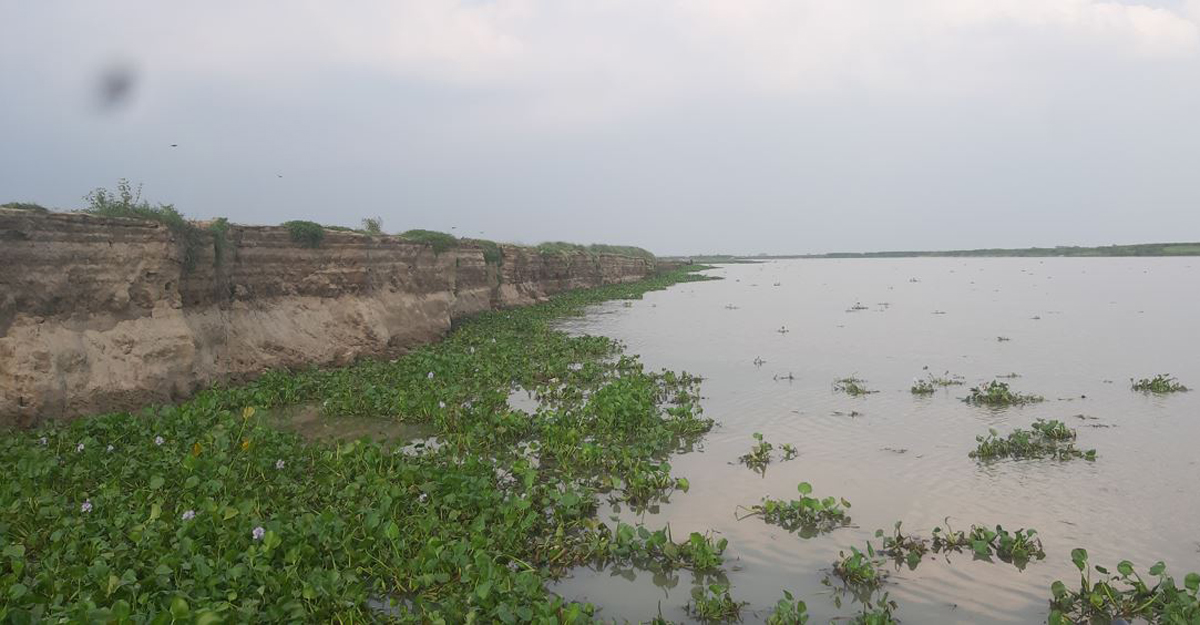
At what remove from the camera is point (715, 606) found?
14.3ft

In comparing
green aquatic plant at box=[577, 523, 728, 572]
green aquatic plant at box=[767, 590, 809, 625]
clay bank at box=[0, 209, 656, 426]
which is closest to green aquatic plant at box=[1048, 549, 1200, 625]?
green aquatic plant at box=[767, 590, 809, 625]

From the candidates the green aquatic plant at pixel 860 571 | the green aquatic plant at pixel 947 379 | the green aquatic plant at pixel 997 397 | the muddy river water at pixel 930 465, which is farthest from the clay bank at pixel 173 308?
the green aquatic plant at pixel 997 397

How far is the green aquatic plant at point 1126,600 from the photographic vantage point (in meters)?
4.12

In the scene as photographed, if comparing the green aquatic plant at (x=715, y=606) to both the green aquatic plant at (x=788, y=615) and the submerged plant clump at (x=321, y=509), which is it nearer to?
the green aquatic plant at (x=788, y=615)

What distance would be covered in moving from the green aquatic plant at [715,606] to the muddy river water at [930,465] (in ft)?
0.30

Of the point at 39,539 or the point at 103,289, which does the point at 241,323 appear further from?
the point at 39,539

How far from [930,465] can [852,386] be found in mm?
4542

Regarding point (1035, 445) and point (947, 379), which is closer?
point (1035, 445)

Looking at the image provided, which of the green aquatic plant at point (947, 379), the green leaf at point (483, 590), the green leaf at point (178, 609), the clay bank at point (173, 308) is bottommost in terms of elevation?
the green leaf at point (483, 590)

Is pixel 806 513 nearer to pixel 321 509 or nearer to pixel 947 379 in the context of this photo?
pixel 321 509

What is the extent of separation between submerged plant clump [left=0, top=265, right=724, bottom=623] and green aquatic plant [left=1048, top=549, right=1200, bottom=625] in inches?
93.1

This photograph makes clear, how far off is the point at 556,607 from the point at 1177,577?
4658 mm

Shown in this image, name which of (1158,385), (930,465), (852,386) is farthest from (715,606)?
(1158,385)

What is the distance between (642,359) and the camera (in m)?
15.4
